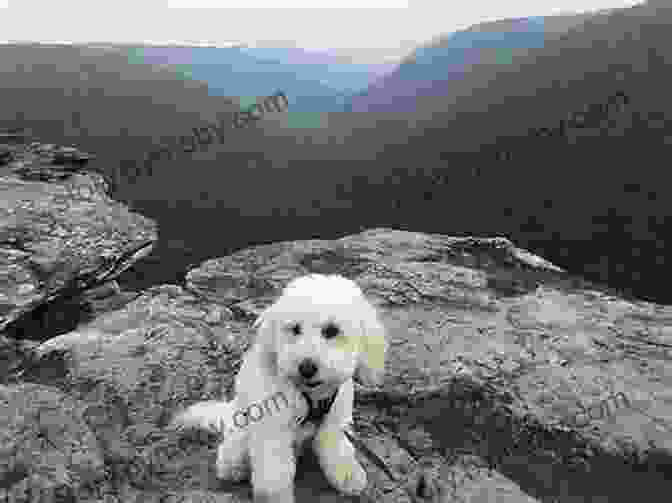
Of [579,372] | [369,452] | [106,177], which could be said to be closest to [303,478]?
[369,452]

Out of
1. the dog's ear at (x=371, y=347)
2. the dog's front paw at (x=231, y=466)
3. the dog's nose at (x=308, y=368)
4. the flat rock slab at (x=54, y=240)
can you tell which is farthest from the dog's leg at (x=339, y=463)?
the flat rock slab at (x=54, y=240)

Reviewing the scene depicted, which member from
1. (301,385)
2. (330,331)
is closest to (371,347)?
(330,331)

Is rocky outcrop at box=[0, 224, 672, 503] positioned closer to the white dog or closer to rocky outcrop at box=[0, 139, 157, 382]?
the white dog

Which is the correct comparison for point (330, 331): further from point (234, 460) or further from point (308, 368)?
point (234, 460)

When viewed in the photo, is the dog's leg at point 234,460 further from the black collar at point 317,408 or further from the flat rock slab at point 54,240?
the flat rock slab at point 54,240

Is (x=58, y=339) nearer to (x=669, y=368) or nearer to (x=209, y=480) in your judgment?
(x=209, y=480)

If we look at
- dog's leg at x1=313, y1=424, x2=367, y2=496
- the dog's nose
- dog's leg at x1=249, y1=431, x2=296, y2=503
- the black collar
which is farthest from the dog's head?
dog's leg at x1=313, y1=424, x2=367, y2=496
